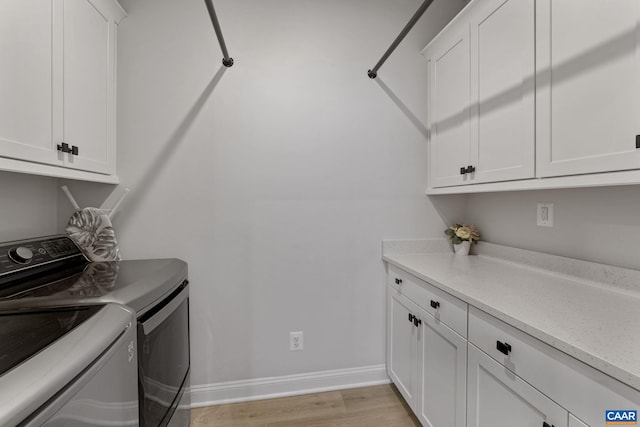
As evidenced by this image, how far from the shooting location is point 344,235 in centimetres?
193

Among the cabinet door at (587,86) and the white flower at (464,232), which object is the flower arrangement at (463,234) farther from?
the cabinet door at (587,86)

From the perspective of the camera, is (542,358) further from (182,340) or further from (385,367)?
(182,340)

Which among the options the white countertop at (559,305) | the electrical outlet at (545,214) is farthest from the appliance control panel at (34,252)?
the electrical outlet at (545,214)

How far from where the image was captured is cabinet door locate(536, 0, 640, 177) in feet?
2.97

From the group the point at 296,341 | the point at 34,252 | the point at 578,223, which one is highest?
the point at 578,223

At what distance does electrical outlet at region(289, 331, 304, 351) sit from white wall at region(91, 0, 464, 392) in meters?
0.04

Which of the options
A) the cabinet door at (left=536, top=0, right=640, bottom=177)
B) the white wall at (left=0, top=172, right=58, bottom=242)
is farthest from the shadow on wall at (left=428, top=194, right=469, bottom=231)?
the white wall at (left=0, top=172, right=58, bottom=242)

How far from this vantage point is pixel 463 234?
189 centimetres

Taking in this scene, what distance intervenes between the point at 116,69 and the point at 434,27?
223cm

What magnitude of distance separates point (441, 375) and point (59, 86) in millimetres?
2245

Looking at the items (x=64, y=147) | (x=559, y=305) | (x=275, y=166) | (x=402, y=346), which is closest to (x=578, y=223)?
(x=559, y=305)

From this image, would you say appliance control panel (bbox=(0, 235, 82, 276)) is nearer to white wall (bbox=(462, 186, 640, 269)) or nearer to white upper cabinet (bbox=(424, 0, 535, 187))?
white upper cabinet (bbox=(424, 0, 535, 187))

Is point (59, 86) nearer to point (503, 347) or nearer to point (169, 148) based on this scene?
point (169, 148)

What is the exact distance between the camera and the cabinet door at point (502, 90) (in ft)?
4.07
